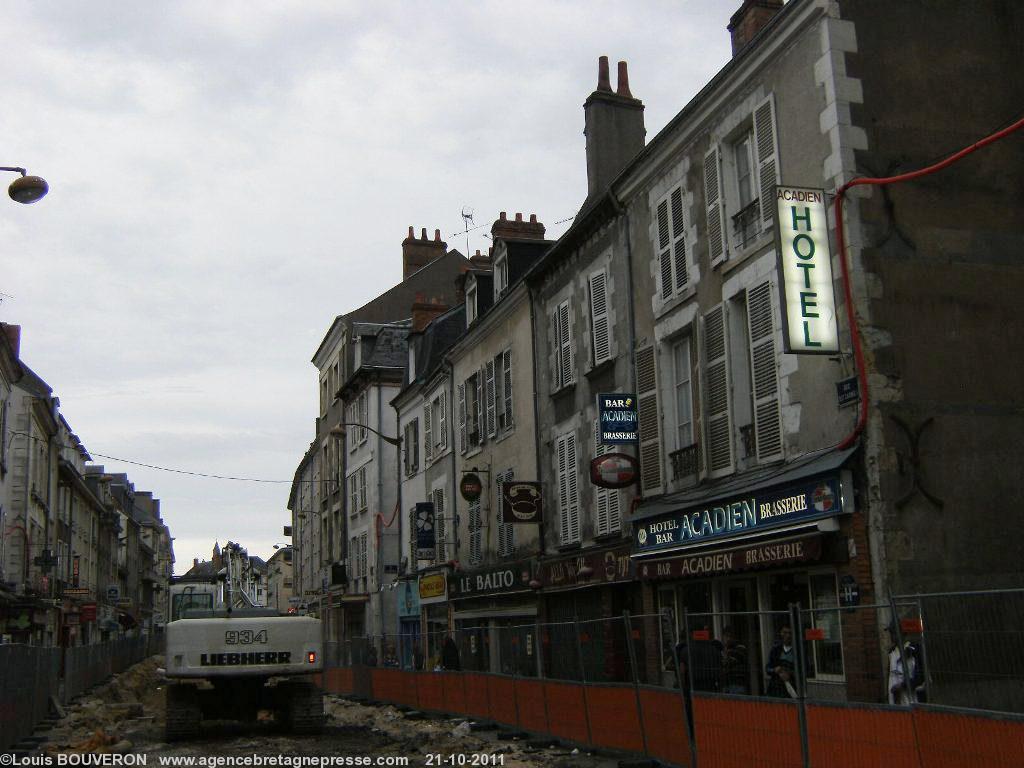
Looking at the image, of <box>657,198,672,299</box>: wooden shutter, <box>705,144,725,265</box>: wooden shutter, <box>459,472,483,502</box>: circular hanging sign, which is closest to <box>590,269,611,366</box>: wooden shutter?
<box>657,198,672,299</box>: wooden shutter

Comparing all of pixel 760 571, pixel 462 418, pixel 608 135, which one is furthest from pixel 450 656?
pixel 608 135

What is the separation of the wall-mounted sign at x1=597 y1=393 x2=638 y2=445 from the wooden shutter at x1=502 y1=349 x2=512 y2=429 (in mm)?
7262

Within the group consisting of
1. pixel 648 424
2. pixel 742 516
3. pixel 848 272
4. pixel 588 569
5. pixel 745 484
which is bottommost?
pixel 588 569

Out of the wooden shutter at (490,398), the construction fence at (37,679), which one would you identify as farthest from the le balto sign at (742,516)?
the wooden shutter at (490,398)

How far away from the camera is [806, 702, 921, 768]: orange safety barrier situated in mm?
8562

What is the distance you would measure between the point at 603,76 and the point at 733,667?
49.6 ft

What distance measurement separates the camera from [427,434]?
3325cm

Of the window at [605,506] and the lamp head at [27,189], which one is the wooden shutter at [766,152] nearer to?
the window at [605,506]

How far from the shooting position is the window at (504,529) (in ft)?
85.0

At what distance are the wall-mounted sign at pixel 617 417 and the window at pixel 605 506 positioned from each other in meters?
0.58

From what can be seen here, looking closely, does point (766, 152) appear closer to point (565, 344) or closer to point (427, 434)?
point (565, 344)

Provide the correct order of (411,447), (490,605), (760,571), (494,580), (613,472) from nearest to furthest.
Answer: (760,571) → (613,472) → (494,580) → (490,605) → (411,447)

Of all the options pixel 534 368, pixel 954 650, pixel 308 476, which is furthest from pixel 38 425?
pixel 954 650

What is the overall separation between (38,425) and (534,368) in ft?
88.2
